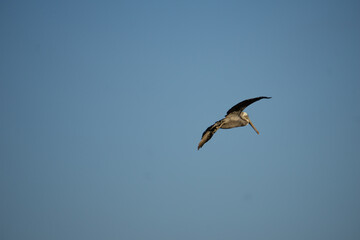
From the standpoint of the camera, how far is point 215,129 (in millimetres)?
27125

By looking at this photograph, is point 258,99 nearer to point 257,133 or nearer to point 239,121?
point 239,121

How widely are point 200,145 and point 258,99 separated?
18.9 feet

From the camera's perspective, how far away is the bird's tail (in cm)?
2692

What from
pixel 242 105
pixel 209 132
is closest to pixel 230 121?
pixel 209 132

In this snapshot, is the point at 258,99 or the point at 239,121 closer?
the point at 258,99

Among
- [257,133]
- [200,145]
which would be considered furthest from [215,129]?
[257,133]

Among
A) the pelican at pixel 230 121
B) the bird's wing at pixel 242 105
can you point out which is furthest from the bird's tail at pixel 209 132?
the bird's wing at pixel 242 105

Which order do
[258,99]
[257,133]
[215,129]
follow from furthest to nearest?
[257,133] < [215,129] < [258,99]

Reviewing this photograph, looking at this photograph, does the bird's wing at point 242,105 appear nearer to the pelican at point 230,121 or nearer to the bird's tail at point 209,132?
the pelican at point 230,121

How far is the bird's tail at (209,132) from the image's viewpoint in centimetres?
2692

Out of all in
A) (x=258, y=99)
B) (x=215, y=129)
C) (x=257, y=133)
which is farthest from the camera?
(x=257, y=133)

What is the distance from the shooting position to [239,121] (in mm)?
27953

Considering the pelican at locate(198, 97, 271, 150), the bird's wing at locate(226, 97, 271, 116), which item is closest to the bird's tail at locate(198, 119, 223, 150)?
the pelican at locate(198, 97, 271, 150)

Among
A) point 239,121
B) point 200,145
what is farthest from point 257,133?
point 200,145
